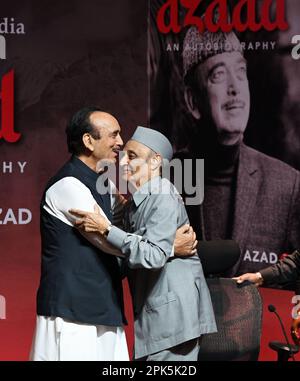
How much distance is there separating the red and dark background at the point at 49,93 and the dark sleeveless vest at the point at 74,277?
5.99 feet

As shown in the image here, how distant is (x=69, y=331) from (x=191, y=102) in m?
2.20

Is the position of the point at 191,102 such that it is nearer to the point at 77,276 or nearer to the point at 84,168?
the point at 84,168

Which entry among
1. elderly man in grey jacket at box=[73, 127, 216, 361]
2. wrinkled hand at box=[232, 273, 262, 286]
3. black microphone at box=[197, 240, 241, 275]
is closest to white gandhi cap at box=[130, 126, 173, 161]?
elderly man in grey jacket at box=[73, 127, 216, 361]

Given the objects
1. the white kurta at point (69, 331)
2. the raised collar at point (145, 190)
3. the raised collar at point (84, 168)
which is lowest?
the white kurta at point (69, 331)

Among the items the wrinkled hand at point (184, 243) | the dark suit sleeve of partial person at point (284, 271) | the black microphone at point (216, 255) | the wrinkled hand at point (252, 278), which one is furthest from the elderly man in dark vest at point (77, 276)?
the dark suit sleeve of partial person at point (284, 271)

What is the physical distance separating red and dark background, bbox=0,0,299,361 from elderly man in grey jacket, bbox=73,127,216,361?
1.77 meters

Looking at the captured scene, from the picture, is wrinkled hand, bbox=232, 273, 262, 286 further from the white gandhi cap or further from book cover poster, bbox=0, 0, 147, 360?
book cover poster, bbox=0, 0, 147, 360

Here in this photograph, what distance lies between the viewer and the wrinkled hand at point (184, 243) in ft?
10.8

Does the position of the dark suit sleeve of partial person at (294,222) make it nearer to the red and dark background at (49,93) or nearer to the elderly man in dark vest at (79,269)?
the red and dark background at (49,93)

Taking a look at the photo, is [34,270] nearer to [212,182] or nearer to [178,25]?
[212,182]

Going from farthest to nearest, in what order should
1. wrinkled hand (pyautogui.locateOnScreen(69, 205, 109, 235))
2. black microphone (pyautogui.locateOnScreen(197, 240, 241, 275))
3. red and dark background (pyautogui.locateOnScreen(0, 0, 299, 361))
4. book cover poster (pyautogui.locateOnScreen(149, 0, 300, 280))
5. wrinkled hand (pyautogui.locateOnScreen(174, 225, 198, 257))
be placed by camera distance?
1. red and dark background (pyautogui.locateOnScreen(0, 0, 299, 361))
2. book cover poster (pyautogui.locateOnScreen(149, 0, 300, 280))
3. black microphone (pyautogui.locateOnScreen(197, 240, 241, 275))
4. wrinkled hand (pyautogui.locateOnScreen(174, 225, 198, 257))
5. wrinkled hand (pyautogui.locateOnScreen(69, 205, 109, 235))

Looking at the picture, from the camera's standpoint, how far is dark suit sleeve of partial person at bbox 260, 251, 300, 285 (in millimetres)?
4027

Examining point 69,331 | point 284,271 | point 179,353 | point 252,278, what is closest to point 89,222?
point 69,331

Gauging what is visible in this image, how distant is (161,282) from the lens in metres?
3.31
